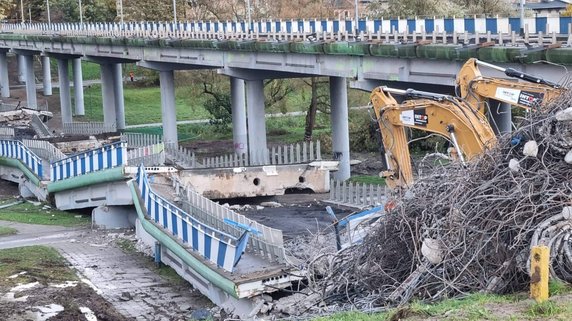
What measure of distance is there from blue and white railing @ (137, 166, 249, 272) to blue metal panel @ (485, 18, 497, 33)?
36.9 ft

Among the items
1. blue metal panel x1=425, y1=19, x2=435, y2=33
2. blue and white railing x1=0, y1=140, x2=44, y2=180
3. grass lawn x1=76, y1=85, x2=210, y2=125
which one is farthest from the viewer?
grass lawn x1=76, y1=85, x2=210, y2=125

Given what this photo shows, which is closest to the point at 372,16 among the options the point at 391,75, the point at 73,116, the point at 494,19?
the point at 391,75

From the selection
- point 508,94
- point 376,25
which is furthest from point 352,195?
point 508,94

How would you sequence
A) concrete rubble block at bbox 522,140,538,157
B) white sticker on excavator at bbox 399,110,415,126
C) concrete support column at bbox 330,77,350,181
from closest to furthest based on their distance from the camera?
concrete rubble block at bbox 522,140,538,157 → white sticker on excavator at bbox 399,110,415,126 → concrete support column at bbox 330,77,350,181

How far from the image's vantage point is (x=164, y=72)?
56.7 metres

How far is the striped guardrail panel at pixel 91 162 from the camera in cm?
3322

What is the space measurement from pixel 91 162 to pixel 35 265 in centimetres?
923

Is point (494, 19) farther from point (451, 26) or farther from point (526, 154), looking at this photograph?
point (526, 154)

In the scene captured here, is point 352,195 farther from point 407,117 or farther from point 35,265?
point 407,117

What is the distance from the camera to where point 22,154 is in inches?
1725

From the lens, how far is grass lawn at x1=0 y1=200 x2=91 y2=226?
35.6 m

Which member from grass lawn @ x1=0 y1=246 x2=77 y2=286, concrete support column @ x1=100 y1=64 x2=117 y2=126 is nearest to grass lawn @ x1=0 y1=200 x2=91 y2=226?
grass lawn @ x1=0 y1=246 x2=77 y2=286

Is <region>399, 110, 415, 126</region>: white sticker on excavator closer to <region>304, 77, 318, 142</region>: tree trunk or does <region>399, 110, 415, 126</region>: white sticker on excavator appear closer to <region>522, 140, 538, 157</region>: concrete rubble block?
<region>522, 140, 538, 157</region>: concrete rubble block

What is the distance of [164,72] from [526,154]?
4358cm
